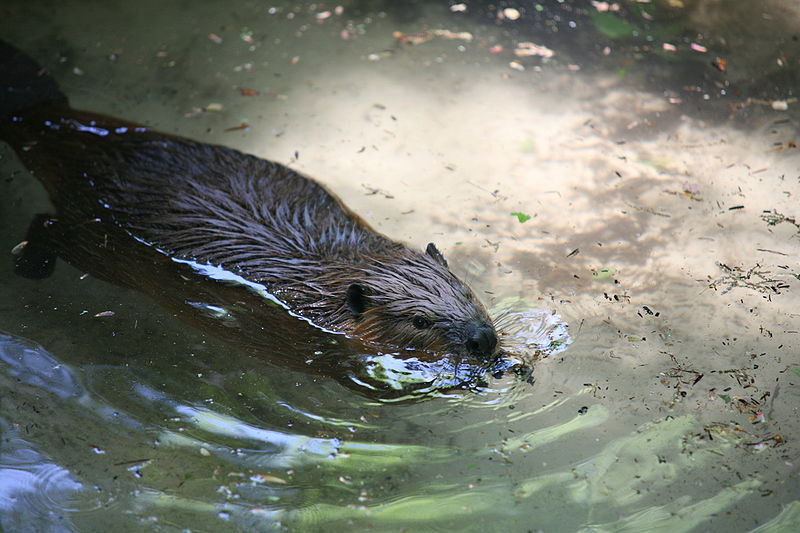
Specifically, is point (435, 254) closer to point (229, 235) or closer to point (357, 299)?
point (357, 299)

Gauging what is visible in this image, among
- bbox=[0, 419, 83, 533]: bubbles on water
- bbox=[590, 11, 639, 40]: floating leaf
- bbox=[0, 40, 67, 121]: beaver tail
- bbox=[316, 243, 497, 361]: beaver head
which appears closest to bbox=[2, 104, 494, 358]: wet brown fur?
bbox=[316, 243, 497, 361]: beaver head

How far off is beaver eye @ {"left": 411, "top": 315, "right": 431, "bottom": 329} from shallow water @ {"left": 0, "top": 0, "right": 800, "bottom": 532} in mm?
443

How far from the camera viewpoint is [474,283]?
4.82 m

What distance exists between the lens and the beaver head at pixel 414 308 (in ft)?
13.5

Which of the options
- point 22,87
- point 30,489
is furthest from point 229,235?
point 22,87

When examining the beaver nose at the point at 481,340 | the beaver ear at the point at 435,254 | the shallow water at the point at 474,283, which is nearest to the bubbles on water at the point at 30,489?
the shallow water at the point at 474,283

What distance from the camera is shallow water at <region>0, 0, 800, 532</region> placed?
3516 mm

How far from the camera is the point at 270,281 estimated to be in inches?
182

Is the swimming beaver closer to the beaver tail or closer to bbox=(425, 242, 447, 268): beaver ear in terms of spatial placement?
bbox=(425, 242, 447, 268): beaver ear

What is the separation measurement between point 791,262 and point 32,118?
5.30 m

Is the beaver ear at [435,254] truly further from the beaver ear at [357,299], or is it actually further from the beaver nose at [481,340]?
the beaver nose at [481,340]

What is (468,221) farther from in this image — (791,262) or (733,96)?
(733,96)

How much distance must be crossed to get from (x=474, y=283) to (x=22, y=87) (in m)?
3.81

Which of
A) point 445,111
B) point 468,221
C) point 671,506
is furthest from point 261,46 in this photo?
point 671,506
